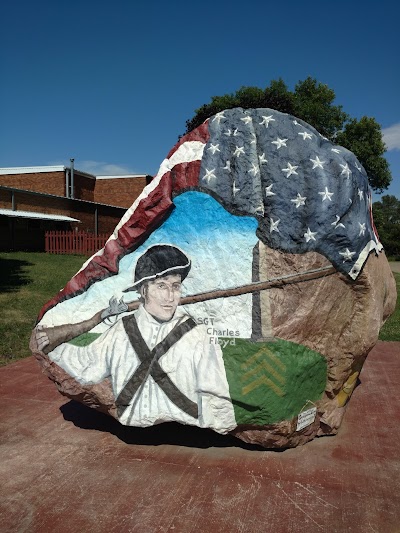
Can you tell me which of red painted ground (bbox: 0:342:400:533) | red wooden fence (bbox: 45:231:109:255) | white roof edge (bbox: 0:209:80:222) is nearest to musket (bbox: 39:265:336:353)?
red painted ground (bbox: 0:342:400:533)

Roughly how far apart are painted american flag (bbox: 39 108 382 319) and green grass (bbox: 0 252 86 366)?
15.6 feet

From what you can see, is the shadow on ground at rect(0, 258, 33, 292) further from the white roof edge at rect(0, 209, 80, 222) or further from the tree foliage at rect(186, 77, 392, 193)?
the tree foliage at rect(186, 77, 392, 193)

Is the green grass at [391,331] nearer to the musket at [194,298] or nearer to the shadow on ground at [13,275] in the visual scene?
the musket at [194,298]

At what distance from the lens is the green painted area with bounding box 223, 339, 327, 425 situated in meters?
4.00

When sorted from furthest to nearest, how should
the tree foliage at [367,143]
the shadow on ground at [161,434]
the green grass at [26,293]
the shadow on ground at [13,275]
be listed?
the tree foliage at [367,143] → the shadow on ground at [13,275] → the green grass at [26,293] → the shadow on ground at [161,434]

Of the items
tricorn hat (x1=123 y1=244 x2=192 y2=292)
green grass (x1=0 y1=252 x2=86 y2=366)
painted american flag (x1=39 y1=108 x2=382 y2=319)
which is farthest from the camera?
green grass (x1=0 y1=252 x2=86 y2=366)

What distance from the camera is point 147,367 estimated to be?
4219 millimetres

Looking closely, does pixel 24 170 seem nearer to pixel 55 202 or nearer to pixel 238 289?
pixel 55 202

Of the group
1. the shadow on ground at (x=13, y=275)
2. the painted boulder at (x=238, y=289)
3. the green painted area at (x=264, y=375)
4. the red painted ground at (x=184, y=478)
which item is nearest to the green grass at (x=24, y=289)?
the shadow on ground at (x=13, y=275)

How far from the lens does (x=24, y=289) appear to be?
44.3ft

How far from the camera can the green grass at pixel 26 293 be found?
8.72 metres

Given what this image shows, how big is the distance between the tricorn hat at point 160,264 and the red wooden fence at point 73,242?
18.1 meters

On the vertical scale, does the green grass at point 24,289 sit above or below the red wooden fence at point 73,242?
below

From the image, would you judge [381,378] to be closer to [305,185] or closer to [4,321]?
[305,185]
